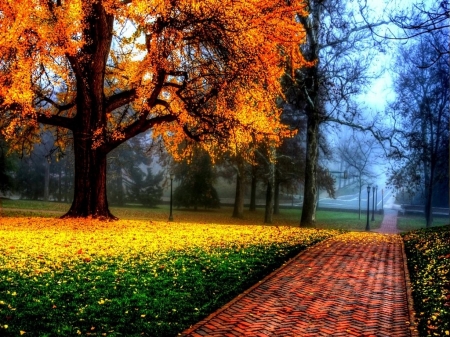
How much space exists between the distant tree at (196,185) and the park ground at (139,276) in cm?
2128

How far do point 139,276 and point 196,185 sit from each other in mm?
28710

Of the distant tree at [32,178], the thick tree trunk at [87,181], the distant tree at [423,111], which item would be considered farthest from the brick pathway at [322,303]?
the distant tree at [32,178]

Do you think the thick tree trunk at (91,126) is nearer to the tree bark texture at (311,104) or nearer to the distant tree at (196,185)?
the tree bark texture at (311,104)

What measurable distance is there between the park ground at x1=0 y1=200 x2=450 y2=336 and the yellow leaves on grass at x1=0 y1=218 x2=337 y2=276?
2 centimetres

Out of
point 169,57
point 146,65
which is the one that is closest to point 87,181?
point 146,65

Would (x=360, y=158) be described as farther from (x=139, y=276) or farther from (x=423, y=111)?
(x=139, y=276)

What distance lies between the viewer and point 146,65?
1521 cm

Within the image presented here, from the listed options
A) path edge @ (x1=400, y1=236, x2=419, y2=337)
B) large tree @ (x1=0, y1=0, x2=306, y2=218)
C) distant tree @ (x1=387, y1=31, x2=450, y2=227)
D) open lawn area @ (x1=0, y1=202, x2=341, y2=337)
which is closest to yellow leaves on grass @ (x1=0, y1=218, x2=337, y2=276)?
open lawn area @ (x1=0, y1=202, x2=341, y2=337)

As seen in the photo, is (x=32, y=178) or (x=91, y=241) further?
(x=32, y=178)

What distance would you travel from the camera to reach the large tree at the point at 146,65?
13602 mm

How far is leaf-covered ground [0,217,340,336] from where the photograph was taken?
19.4ft

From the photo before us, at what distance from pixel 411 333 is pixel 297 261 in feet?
15.0

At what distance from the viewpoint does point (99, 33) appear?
658 inches

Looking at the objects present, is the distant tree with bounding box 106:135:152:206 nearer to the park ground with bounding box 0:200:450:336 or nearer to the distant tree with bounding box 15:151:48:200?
the distant tree with bounding box 15:151:48:200
